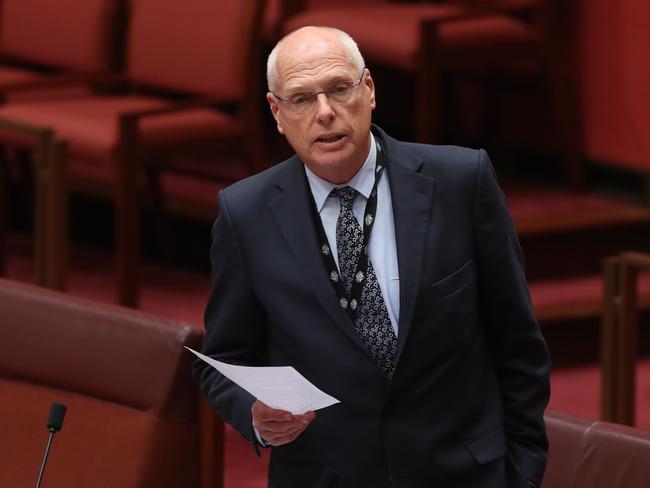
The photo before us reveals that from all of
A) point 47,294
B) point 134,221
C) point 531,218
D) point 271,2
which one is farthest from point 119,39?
point 47,294

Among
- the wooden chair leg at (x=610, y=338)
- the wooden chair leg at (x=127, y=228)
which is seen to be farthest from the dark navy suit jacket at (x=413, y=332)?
the wooden chair leg at (x=127, y=228)

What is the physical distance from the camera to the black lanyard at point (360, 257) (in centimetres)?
187

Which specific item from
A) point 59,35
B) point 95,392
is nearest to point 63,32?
point 59,35

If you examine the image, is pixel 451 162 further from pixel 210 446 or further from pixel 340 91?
pixel 210 446

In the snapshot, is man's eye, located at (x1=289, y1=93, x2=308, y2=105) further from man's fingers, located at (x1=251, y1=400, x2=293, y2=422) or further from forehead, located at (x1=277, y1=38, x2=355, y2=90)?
man's fingers, located at (x1=251, y1=400, x2=293, y2=422)

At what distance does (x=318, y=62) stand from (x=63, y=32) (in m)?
3.07

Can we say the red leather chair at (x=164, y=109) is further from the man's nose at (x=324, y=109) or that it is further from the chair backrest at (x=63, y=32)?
the man's nose at (x=324, y=109)

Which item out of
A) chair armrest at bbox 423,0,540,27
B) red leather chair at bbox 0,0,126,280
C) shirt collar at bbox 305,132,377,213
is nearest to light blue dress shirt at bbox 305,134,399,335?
shirt collar at bbox 305,132,377,213

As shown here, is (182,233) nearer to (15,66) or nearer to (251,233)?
(15,66)

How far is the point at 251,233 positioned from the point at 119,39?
9.85 ft

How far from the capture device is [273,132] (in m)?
5.12

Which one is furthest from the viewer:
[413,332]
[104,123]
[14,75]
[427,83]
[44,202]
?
[14,75]

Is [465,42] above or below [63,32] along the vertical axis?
above

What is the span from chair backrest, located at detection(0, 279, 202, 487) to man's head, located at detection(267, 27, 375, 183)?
0.61 meters
